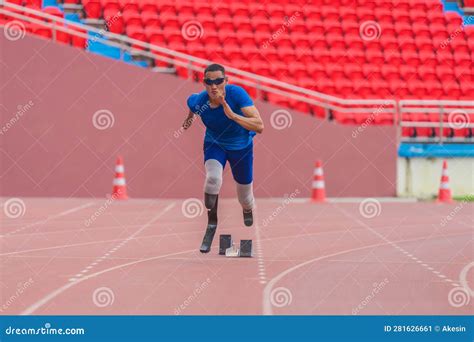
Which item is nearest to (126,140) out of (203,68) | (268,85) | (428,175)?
(203,68)

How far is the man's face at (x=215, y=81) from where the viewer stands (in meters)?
8.08

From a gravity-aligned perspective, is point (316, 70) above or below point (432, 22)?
below

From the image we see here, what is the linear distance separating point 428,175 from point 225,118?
10.9 metres

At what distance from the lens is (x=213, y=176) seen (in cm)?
903

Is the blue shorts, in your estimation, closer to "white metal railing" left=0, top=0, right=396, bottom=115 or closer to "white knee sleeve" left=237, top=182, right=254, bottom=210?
"white knee sleeve" left=237, top=182, right=254, bottom=210

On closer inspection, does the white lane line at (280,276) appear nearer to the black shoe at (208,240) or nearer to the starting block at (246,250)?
the starting block at (246,250)

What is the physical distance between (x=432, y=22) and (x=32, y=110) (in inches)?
A: 431

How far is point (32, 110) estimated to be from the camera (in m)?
17.7

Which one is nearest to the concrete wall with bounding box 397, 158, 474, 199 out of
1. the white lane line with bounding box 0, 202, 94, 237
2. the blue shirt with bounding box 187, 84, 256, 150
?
the white lane line with bounding box 0, 202, 94, 237

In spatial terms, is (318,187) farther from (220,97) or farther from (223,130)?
(220,97)

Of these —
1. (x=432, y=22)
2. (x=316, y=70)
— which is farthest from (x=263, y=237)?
(x=432, y=22)

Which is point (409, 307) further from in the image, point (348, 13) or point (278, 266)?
point (348, 13)

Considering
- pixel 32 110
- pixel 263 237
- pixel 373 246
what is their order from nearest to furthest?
pixel 373 246
pixel 263 237
pixel 32 110

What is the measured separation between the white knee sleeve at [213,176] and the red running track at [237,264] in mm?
732
